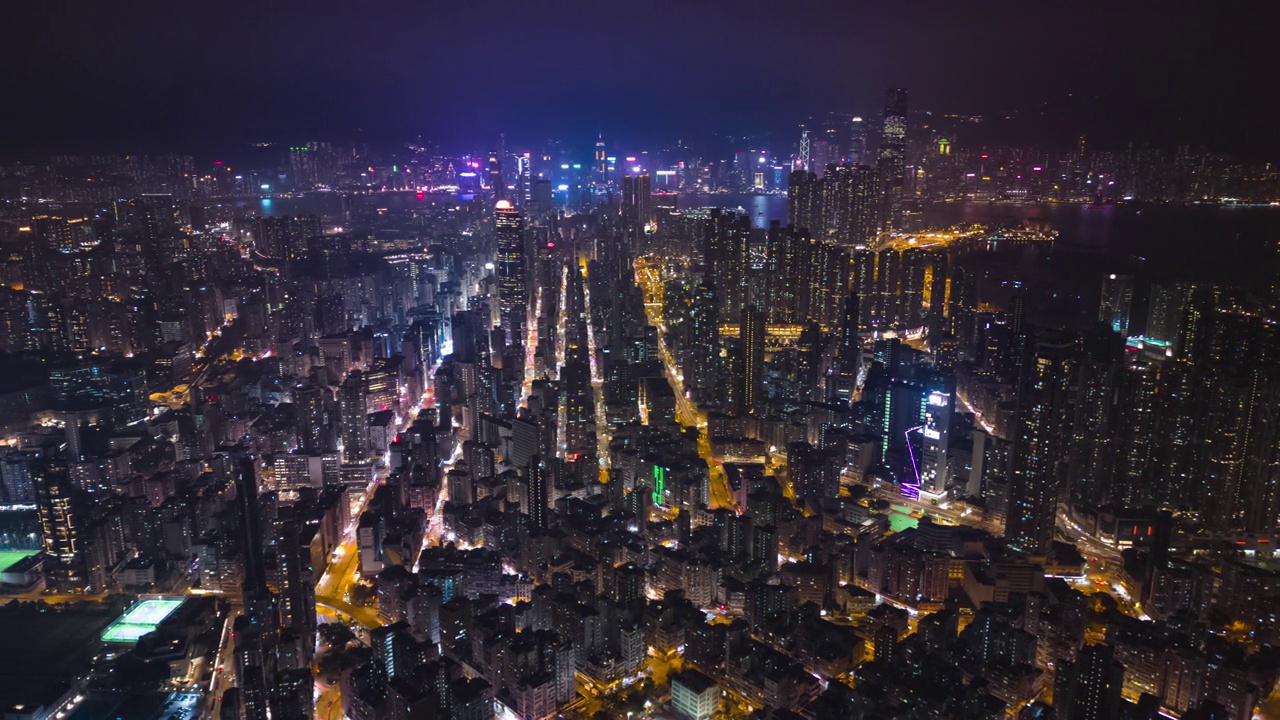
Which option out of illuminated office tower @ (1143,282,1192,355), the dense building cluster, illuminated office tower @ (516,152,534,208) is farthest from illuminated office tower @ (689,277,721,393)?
illuminated office tower @ (516,152,534,208)

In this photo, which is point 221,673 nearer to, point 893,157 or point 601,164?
point 893,157

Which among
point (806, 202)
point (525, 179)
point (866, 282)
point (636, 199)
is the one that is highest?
point (525, 179)

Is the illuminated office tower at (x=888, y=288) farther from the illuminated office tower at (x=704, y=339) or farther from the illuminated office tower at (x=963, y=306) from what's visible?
the illuminated office tower at (x=704, y=339)

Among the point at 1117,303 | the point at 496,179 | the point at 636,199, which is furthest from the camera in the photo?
the point at 496,179

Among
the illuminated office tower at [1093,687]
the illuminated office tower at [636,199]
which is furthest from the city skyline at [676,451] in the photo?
the illuminated office tower at [636,199]

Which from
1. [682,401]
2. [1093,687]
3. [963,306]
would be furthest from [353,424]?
[963,306]

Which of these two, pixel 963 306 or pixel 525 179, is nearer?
pixel 963 306

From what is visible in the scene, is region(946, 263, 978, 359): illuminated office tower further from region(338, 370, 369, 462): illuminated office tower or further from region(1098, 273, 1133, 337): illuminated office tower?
region(338, 370, 369, 462): illuminated office tower
